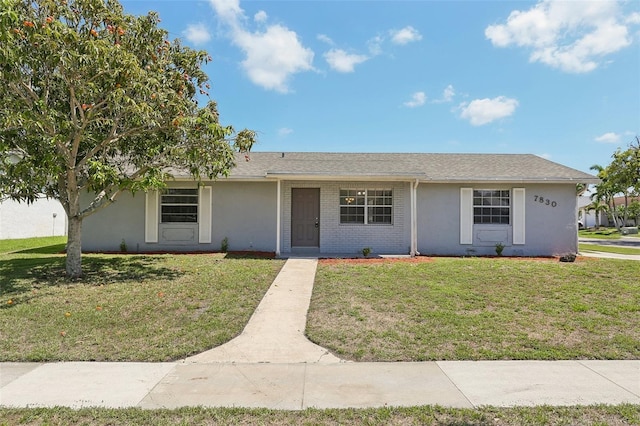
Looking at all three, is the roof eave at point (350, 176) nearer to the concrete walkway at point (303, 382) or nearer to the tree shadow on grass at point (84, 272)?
the tree shadow on grass at point (84, 272)

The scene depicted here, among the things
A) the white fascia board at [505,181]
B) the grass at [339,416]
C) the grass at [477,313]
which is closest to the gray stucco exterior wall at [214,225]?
the grass at [477,313]

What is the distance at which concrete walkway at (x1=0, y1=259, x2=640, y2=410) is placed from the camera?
3.66 metres

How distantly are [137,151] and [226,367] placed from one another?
25.0 feet

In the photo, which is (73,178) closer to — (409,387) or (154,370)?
(154,370)

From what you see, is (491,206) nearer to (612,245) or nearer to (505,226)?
(505,226)

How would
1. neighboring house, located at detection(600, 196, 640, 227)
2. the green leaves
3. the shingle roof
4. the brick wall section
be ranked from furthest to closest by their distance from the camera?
neighboring house, located at detection(600, 196, 640, 227) < the brick wall section < the shingle roof < the green leaves

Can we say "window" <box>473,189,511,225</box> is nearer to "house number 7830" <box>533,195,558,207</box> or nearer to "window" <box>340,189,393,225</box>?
"house number 7830" <box>533,195,558,207</box>

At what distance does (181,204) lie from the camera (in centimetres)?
1355

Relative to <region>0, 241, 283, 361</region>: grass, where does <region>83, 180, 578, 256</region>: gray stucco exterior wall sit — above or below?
above

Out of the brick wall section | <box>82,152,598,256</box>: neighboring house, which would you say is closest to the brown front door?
<box>82,152,598,256</box>: neighboring house

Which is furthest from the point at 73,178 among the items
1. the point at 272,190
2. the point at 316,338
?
the point at 316,338

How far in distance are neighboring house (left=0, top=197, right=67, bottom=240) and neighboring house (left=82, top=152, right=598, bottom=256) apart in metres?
8.82

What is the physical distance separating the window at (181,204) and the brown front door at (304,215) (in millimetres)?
3522

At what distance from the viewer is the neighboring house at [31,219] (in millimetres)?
18969
